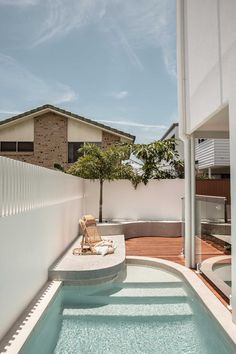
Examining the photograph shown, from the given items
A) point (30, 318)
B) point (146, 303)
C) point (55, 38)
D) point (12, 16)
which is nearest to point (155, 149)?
point (55, 38)

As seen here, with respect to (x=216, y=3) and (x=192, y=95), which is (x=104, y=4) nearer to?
(x=192, y=95)

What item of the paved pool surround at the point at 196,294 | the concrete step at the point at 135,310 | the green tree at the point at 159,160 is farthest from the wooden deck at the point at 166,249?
the green tree at the point at 159,160

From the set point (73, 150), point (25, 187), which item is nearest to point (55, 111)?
point (73, 150)

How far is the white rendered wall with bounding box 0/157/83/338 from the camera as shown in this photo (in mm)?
4723

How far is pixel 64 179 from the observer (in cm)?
1032

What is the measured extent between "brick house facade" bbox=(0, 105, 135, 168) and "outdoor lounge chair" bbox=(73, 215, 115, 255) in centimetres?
1052

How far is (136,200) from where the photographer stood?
1585 cm

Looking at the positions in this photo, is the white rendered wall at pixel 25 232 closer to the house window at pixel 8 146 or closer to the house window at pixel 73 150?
the house window at pixel 73 150

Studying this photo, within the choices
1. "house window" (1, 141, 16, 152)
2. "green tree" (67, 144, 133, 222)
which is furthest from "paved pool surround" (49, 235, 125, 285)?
"house window" (1, 141, 16, 152)

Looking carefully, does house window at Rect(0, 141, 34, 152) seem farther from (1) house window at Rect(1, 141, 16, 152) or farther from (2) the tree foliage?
(2) the tree foliage

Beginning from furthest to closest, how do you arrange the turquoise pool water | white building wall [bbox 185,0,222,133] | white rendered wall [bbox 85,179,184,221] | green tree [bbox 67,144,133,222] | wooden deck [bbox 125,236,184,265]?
white rendered wall [bbox 85,179,184,221], green tree [bbox 67,144,133,222], wooden deck [bbox 125,236,184,265], white building wall [bbox 185,0,222,133], the turquoise pool water

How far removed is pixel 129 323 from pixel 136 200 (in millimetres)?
10350

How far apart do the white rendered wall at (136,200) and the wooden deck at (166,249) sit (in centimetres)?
214

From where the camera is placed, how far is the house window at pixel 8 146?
21.3m
